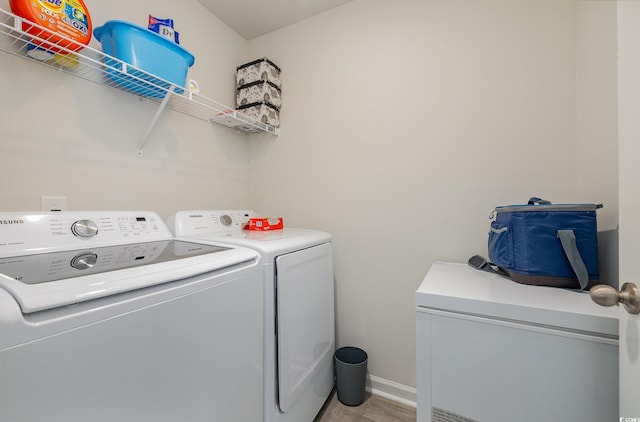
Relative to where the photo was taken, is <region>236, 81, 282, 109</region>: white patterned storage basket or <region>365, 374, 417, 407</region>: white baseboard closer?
<region>365, 374, 417, 407</region>: white baseboard

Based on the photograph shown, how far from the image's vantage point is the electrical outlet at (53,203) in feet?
3.62

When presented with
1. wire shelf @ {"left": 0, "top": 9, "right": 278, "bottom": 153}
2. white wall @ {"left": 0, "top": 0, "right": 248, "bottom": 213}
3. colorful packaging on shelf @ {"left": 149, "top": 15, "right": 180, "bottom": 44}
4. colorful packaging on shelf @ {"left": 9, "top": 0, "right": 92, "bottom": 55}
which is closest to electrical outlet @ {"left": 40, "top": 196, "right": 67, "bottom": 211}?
white wall @ {"left": 0, "top": 0, "right": 248, "bottom": 213}

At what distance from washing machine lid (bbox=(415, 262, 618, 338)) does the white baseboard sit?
93 cm

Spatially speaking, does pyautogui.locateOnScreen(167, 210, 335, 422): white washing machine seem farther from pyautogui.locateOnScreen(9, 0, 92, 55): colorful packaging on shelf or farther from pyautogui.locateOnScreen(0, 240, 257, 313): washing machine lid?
pyautogui.locateOnScreen(9, 0, 92, 55): colorful packaging on shelf

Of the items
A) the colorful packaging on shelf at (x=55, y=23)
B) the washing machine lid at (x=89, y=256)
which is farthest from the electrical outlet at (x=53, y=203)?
the colorful packaging on shelf at (x=55, y=23)

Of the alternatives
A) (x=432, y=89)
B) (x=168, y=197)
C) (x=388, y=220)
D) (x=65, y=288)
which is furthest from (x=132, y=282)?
(x=432, y=89)

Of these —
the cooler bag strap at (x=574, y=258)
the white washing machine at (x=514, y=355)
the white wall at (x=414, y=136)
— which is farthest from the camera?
the white wall at (x=414, y=136)

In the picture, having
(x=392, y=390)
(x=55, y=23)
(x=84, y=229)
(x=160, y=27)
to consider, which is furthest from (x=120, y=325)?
(x=392, y=390)

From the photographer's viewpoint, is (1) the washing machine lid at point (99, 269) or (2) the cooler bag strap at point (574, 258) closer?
(1) the washing machine lid at point (99, 269)

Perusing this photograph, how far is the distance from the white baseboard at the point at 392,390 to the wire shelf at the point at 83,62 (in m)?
1.93

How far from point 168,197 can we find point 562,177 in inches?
83.4

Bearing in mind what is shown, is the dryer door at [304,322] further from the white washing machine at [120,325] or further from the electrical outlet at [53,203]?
the electrical outlet at [53,203]

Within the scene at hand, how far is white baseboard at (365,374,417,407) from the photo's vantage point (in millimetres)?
1569

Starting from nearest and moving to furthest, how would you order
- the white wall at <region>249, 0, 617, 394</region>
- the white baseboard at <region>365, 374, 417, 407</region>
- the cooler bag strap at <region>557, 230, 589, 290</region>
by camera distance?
the cooler bag strap at <region>557, 230, 589, 290</region>
the white wall at <region>249, 0, 617, 394</region>
the white baseboard at <region>365, 374, 417, 407</region>
